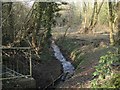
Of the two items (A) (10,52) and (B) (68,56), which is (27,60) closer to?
(A) (10,52)

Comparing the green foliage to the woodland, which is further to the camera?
the woodland

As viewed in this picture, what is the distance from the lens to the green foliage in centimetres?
467

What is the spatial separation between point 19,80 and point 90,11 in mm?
14648

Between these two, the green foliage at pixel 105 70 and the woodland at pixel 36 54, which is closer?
the green foliage at pixel 105 70

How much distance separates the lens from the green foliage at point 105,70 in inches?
184

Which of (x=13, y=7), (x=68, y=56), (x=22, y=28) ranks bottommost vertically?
(x=68, y=56)

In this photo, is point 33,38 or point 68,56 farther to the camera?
point 68,56

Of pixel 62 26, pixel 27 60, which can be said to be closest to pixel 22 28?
pixel 27 60

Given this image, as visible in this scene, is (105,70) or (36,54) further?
(36,54)

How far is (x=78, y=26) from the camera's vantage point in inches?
861

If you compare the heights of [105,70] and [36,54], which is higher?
[105,70]

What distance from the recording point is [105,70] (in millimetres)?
4801

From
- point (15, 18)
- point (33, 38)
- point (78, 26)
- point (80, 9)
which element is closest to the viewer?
point (15, 18)

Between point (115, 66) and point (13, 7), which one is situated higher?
point (13, 7)
